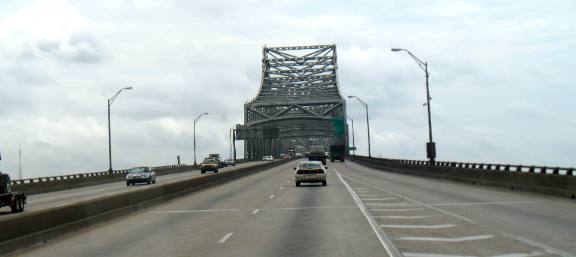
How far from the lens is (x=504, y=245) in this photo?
14406 millimetres

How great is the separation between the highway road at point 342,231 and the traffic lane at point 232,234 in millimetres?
19

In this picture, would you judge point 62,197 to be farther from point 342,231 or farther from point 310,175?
point 342,231

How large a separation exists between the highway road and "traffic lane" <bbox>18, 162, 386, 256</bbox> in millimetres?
19

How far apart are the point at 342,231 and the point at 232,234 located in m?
2.50

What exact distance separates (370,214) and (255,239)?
7102 mm

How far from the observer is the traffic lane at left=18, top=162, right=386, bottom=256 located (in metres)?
14.5

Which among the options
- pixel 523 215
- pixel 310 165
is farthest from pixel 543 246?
pixel 310 165

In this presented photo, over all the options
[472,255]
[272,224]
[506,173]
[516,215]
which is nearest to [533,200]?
[516,215]

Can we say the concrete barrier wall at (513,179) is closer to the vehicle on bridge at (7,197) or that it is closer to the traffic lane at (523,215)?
the traffic lane at (523,215)

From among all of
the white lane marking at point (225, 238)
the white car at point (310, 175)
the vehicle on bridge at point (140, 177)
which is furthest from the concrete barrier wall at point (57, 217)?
the vehicle on bridge at point (140, 177)

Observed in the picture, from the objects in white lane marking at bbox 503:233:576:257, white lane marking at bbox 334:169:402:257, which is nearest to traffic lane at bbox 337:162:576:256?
white lane marking at bbox 503:233:576:257

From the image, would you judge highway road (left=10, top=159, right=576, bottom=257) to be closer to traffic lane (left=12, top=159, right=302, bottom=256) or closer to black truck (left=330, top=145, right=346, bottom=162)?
traffic lane (left=12, top=159, right=302, bottom=256)

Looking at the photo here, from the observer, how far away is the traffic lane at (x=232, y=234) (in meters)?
14.5

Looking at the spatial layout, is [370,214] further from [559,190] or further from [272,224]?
[559,190]
